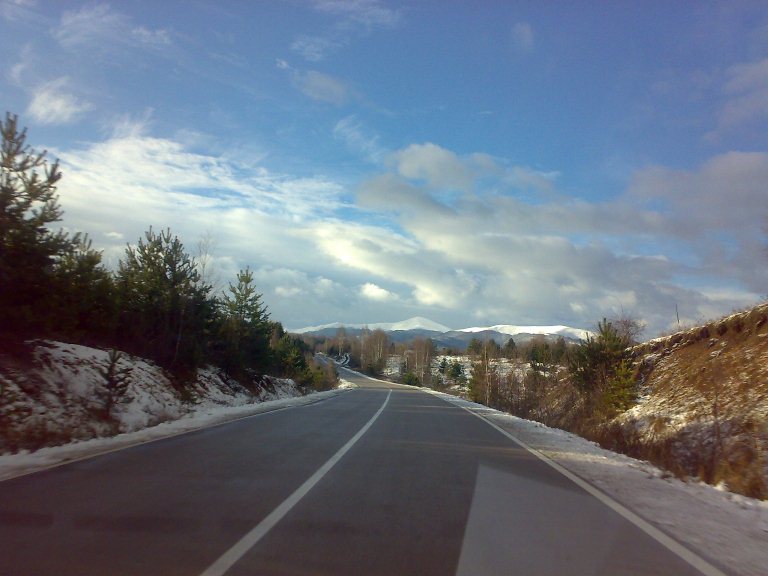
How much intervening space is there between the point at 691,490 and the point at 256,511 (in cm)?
685

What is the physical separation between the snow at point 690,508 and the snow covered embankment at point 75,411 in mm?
9054

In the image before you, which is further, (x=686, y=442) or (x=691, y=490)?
(x=686, y=442)

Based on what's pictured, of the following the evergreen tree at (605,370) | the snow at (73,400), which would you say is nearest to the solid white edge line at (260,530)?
the snow at (73,400)

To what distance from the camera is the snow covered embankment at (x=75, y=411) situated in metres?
12.1

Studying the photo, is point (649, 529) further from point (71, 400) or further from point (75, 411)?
point (71, 400)

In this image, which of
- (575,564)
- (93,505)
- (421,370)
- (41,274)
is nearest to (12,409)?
(41,274)

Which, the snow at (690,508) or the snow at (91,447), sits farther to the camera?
the snow at (91,447)

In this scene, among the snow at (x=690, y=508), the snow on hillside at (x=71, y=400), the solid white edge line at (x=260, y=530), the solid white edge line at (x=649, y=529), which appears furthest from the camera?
the snow on hillside at (x=71, y=400)

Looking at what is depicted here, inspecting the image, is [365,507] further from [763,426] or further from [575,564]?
[763,426]

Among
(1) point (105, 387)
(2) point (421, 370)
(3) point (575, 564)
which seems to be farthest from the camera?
(2) point (421, 370)

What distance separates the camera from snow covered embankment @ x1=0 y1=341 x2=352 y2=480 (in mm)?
12111

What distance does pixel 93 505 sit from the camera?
7.51m

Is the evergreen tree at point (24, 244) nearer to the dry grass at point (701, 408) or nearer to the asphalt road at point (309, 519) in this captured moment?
the asphalt road at point (309, 519)

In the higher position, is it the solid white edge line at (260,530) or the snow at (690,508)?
the snow at (690,508)
